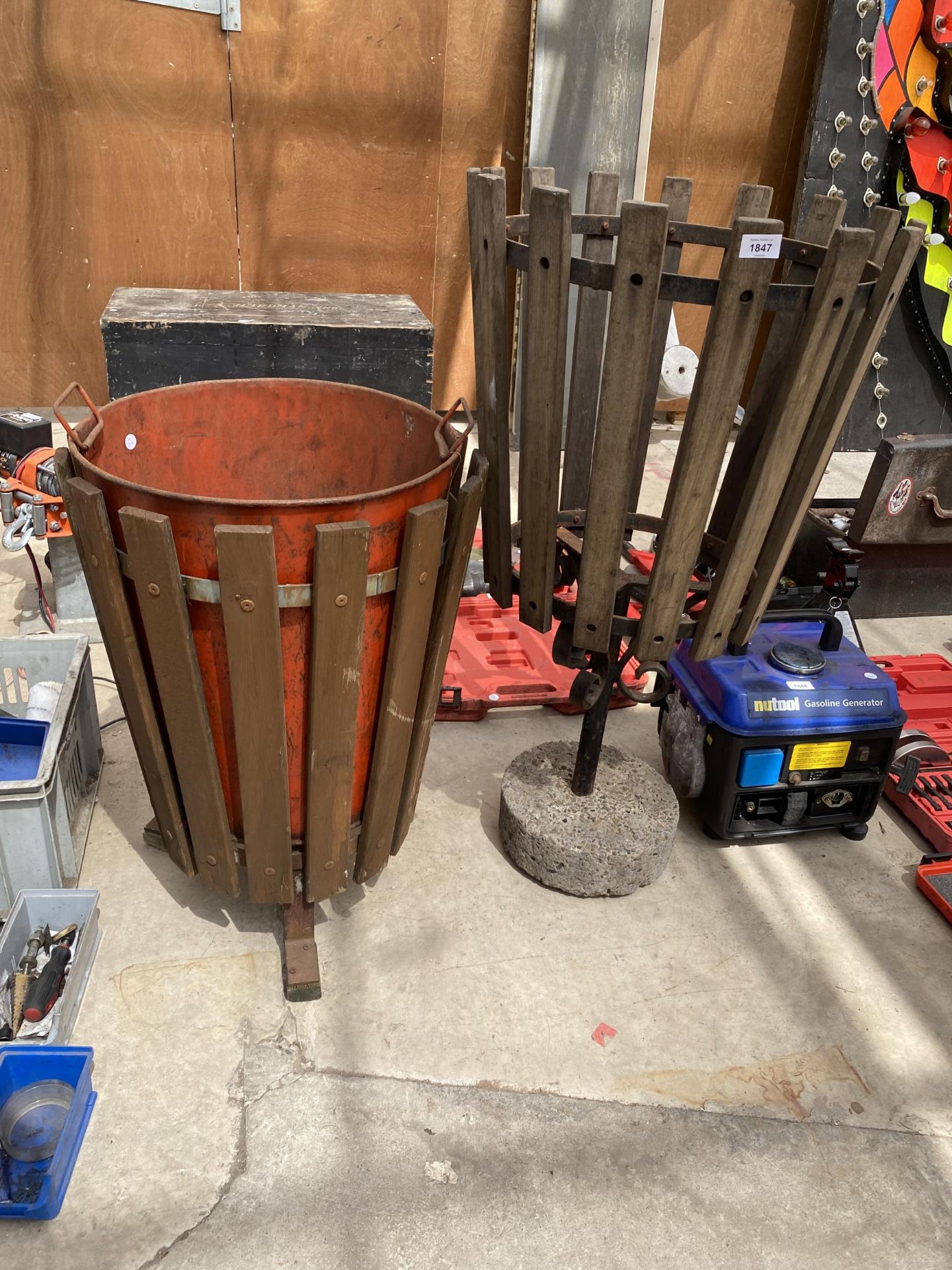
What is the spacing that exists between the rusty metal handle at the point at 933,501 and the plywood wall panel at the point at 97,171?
3.59 m

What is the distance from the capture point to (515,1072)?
1.98m

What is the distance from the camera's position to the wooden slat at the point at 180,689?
1.58m

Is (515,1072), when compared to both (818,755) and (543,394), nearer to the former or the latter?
(818,755)

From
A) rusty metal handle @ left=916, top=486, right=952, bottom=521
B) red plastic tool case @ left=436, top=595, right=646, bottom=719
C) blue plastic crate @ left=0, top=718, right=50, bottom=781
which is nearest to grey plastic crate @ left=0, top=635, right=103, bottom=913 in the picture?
blue plastic crate @ left=0, top=718, right=50, bottom=781

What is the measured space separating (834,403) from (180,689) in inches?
52.9

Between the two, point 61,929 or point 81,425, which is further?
point 61,929

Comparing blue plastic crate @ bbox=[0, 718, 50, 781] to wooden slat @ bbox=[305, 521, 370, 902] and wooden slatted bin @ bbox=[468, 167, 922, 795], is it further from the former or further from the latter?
wooden slatted bin @ bbox=[468, 167, 922, 795]

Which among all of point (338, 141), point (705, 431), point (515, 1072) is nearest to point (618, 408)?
point (705, 431)

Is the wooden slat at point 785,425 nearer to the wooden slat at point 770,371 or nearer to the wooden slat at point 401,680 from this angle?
the wooden slat at point 770,371

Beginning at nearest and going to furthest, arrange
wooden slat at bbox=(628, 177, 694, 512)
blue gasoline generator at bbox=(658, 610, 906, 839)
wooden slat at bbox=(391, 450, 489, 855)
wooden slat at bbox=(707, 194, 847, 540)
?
wooden slat at bbox=(391, 450, 489, 855) < wooden slat at bbox=(707, 194, 847, 540) < wooden slat at bbox=(628, 177, 694, 512) < blue gasoline generator at bbox=(658, 610, 906, 839)

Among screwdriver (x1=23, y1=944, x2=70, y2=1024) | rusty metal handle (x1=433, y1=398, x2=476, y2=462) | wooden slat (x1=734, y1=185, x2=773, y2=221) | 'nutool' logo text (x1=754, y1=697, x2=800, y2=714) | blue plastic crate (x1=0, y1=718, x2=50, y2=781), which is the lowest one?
screwdriver (x1=23, y1=944, x2=70, y2=1024)

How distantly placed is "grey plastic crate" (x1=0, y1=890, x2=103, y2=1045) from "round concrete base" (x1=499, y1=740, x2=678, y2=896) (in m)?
1.00

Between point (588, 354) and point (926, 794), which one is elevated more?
point (588, 354)

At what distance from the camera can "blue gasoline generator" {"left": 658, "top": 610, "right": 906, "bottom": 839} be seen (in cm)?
245
